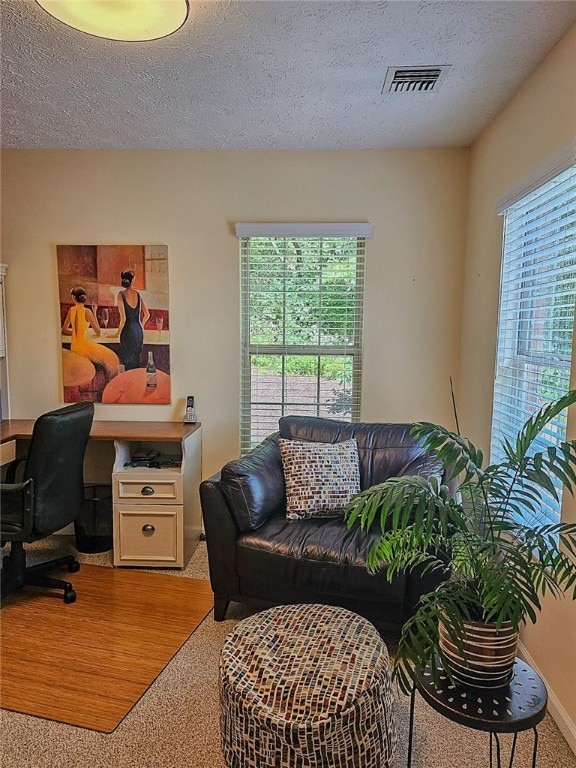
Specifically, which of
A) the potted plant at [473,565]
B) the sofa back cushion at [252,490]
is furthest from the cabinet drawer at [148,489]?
the potted plant at [473,565]

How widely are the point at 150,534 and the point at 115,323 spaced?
1447 millimetres

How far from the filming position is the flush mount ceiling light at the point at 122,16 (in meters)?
1.61

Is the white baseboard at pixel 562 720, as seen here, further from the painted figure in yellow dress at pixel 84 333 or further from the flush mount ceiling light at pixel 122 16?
the painted figure in yellow dress at pixel 84 333

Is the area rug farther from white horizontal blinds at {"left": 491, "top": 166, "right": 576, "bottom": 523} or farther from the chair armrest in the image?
white horizontal blinds at {"left": 491, "top": 166, "right": 576, "bottom": 523}

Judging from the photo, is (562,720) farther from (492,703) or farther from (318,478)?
(318,478)

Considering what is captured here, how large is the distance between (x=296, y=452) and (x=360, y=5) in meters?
1.96

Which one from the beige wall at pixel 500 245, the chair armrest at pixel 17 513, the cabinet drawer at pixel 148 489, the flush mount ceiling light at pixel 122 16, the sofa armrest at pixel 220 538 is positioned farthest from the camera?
the cabinet drawer at pixel 148 489

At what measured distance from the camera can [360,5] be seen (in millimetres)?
1752

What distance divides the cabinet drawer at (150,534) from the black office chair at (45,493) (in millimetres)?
330

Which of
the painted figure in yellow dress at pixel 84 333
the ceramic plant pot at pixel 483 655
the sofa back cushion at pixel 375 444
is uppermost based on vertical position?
the painted figure in yellow dress at pixel 84 333

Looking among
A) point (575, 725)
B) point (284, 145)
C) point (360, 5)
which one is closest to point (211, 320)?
point (284, 145)

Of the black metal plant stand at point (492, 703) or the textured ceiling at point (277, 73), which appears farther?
the textured ceiling at point (277, 73)

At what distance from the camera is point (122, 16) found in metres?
1.66

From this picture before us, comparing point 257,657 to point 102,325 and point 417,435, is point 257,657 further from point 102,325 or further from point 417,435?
point 102,325
